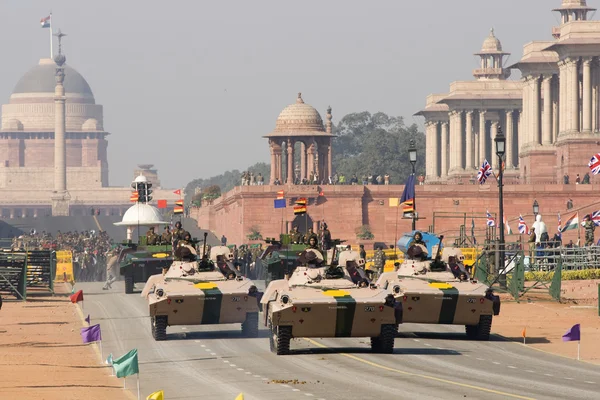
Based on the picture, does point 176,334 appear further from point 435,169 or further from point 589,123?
point 435,169

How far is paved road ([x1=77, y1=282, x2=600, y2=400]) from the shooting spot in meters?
26.3

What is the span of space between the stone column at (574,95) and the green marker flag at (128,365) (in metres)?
91.6

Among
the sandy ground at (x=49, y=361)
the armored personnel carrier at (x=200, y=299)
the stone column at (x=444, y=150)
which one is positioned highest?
the stone column at (x=444, y=150)

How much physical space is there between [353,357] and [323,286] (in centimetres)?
173

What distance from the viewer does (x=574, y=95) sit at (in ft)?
378

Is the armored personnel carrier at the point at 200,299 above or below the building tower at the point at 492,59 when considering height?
below

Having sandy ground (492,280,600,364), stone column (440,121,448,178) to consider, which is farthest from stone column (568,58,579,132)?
sandy ground (492,280,600,364)

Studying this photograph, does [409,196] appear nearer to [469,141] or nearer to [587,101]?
[587,101]

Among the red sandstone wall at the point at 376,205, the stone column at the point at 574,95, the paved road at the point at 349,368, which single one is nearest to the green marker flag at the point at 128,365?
the paved road at the point at 349,368

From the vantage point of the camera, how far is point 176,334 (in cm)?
3919

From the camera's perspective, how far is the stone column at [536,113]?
12850 cm

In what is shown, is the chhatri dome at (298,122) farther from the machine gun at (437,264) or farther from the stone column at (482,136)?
the machine gun at (437,264)

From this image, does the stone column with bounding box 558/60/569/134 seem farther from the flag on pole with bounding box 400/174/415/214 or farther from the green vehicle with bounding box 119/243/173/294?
the green vehicle with bounding box 119/243/173/294

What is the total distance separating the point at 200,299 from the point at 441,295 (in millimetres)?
5264
